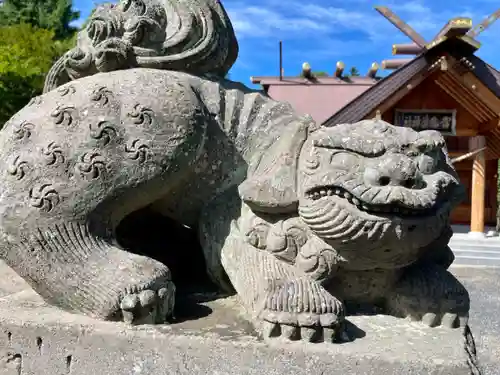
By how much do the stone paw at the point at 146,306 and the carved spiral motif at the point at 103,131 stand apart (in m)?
0.46

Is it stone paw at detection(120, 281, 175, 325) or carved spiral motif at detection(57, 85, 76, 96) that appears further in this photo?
carved spiral motif at detection(57, 85, 76, 96)

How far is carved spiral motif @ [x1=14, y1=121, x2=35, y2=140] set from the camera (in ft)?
5.62

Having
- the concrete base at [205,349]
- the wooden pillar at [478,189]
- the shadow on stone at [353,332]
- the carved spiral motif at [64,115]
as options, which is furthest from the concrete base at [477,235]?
the carved spiral motif at [64,115]

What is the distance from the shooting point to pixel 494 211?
12.1m

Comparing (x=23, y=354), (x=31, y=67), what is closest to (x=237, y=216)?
(x=23, y=354)

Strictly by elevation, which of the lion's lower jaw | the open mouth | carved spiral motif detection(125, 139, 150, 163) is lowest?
the lion's lower jaw

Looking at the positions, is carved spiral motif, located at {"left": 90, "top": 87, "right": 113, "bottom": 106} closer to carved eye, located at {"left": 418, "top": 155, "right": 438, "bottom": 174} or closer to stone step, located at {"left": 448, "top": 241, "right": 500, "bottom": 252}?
carved eye, located at {"left": 418, "top": 155, "right": 438, "bottom": 174}

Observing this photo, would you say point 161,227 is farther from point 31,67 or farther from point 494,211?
point 494,211

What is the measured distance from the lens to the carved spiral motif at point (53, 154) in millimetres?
1655

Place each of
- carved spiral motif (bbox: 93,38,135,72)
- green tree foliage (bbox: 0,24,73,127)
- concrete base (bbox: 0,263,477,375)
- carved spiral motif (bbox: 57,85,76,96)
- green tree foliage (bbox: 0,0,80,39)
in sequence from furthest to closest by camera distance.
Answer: green tree foliage (bbox: 0,0,80,39) < green tree foliage (bbox: 0,24,73,127) < carved spiral motif (bbox: 93,38,135,72) < carved spiral motif (bbox: 57,85,76,96) < concrete base (bbox: 0,263,477,375)

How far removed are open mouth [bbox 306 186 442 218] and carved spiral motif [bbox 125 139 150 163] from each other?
0.54m

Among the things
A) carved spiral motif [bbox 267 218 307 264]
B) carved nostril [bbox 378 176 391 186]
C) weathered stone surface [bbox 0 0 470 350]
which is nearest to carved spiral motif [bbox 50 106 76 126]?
weathered stone surface [bbox 0 0 470 350]

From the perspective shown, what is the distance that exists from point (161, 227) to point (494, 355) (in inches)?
109

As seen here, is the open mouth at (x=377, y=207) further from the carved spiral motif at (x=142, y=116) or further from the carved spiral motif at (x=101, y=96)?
the carved spiral motif at (x=101, y=96)
